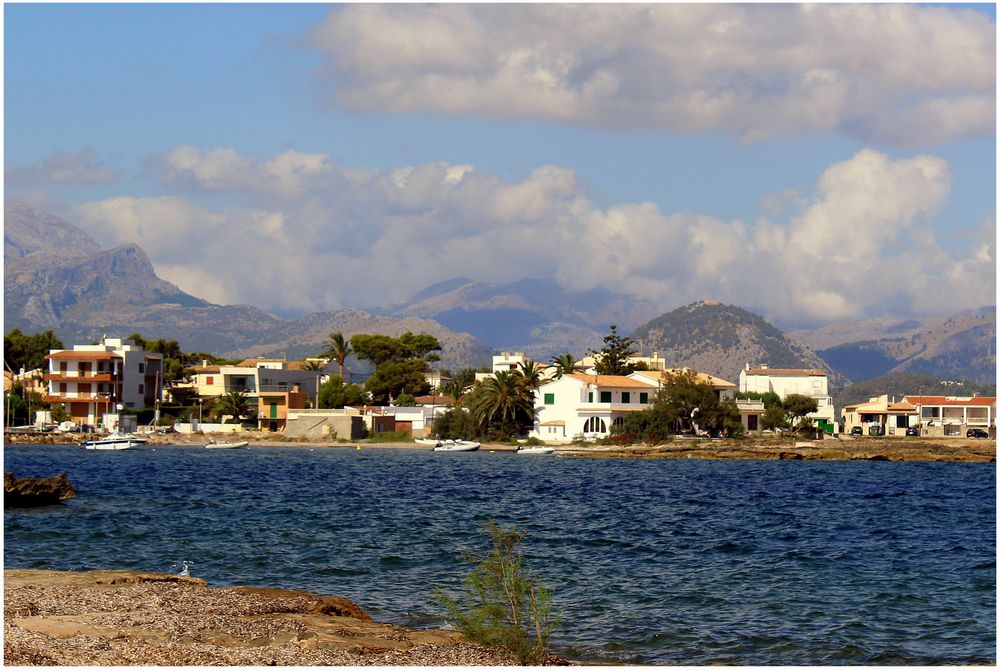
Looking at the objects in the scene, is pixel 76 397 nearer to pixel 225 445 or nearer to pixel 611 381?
pixel 225 445

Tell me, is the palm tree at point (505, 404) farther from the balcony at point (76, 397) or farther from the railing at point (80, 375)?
the balcony at point (76, 397)

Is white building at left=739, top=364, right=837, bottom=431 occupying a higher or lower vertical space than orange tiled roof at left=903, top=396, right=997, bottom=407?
higher

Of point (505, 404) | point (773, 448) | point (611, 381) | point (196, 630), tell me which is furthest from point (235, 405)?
point (196, 630)

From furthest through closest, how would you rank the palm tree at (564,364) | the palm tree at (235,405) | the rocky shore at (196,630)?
the palm tree at (235,405) → the palm tree at (564,364) → the rocky shore at (196,630)

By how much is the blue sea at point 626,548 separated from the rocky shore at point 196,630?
76.5 inches

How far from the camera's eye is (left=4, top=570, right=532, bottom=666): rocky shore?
13.1 metres

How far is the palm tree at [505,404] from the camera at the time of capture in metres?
94.9

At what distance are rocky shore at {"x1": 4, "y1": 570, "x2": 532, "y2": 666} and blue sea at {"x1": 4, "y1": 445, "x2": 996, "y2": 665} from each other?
6.38 ft

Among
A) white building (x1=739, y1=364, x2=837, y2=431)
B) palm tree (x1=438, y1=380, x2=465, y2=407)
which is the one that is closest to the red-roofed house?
white building (x1=739, y1=364, x2=837, y2=431)

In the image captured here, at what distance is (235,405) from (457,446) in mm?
23143

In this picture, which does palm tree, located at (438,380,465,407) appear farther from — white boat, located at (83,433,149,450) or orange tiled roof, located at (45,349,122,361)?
orange tiled roof, located at (45,349,122,361)

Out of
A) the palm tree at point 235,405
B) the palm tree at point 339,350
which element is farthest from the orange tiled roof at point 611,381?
the palm tree at point 339,350

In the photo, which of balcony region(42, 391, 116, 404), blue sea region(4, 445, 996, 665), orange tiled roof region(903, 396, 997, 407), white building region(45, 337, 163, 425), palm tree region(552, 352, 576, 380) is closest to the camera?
blue sea region(4, 445, 996, 665)

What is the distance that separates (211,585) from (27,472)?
128ft
